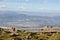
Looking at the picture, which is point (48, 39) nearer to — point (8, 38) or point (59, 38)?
point (59, 38)

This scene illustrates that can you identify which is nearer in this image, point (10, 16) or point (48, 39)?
point (48, 39)

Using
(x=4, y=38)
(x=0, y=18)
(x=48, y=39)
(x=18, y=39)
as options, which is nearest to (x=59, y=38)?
(x=48, y=39)

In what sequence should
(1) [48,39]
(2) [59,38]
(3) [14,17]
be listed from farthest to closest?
(3) [14,17] → (1) [48,39] → (2) [59,38]

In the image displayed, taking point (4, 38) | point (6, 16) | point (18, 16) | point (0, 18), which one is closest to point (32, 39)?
point (4, 38)

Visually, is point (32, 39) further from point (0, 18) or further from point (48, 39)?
point (0, 18)

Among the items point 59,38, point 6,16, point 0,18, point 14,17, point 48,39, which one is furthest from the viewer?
point 14,17

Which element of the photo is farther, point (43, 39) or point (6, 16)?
point (6, 16)

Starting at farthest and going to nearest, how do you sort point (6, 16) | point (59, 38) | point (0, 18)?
point (6, 16), point (0, 18), point (59, 38)

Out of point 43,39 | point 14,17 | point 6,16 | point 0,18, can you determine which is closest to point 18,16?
point 14,17

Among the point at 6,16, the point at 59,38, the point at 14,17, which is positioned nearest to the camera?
the point at 59,38
